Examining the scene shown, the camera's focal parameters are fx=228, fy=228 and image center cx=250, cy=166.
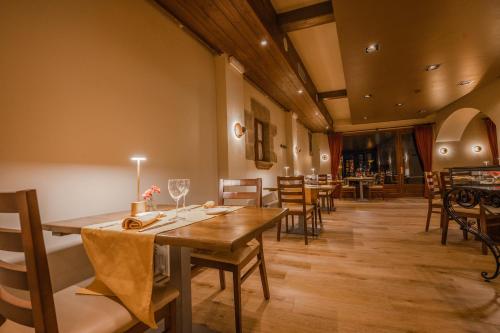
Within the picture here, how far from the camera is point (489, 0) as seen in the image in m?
2.34

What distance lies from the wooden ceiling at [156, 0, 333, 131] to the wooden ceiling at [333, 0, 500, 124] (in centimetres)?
82

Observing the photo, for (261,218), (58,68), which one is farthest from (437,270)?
(58,68)

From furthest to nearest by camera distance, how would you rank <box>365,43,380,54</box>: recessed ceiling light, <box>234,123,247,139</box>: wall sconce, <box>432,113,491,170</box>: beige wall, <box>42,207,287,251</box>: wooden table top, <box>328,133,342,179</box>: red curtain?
<box>328,133,342,179</box>: red curtain < <box>432,113,491,170</box>: beige wall < <box>234,123,247,139</box>: wall sconce < <box>365,43,380,54</box>: recessed ceiling light < <box>42,207,287,251</box>: wooden table top

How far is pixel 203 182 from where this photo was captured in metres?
2.98

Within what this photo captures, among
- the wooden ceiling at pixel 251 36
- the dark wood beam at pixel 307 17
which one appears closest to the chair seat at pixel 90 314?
the wooden ceiling at pixel 251 36

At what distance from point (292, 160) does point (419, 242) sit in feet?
12.3

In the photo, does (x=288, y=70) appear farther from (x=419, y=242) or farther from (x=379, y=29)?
(x=419, y=242)

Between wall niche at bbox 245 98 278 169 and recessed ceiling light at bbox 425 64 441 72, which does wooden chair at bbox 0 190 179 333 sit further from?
recessed ceiling light at bbox 425 64 441 72

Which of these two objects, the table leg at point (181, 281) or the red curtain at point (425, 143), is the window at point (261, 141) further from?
the red curtain at point (425, 143)

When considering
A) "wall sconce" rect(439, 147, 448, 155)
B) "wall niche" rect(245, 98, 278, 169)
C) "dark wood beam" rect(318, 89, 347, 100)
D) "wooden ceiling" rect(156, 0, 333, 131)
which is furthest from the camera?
"wall sconce" rect(439, 147, 448, 155)

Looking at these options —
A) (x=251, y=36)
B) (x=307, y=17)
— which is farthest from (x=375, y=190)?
(x=251, y=36)

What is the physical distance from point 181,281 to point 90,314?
40 cm

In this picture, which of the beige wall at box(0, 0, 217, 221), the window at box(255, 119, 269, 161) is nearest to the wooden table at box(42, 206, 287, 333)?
the beige wall at box(0, 0, 217, 221)

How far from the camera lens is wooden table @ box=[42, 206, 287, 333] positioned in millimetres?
775
